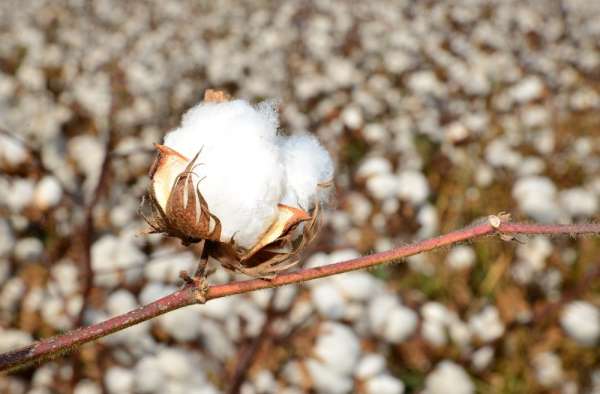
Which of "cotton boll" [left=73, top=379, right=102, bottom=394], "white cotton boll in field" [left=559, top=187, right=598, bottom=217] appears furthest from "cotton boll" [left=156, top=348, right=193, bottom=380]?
"white cotton boll in field" [left=559, top=187, right=598, bottom=217]

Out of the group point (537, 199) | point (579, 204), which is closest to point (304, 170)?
point (537, 199)

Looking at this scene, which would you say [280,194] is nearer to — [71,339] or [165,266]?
[71,339]

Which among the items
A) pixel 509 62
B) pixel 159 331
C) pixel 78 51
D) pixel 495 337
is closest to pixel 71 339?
pixel 159 331

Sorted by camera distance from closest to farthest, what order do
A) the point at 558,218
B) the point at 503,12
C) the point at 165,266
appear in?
the point at 165,266 < the point at 558,218 < the point at 503,12

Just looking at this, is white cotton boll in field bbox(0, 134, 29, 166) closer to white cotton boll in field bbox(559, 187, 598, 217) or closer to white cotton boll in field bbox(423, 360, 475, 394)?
white cotton boll in field bbox(423, 360, 475, 394)

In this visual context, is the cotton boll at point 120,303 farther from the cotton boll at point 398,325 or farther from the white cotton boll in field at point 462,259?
the white cotton boll in field at point 462,259

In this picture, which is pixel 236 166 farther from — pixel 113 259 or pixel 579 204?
pixel 579 204

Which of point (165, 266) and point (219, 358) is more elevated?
point (165, 266)

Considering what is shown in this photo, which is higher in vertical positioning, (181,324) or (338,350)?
(181,324)
